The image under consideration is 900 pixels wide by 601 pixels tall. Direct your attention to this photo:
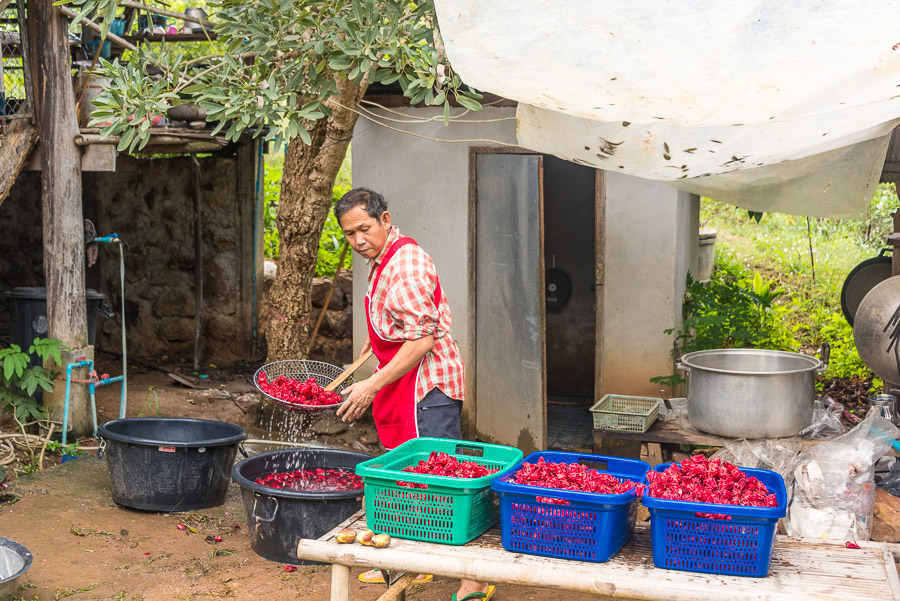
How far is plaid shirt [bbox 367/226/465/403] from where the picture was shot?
380 centimetres

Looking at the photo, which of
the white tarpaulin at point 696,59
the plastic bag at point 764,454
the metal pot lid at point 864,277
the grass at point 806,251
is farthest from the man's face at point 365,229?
the grass at point 806,251

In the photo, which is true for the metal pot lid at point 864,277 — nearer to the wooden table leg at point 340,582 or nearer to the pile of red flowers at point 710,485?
the pile of red flowers at point 710,485

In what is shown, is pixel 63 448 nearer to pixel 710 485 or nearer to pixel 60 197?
pixel 60 197

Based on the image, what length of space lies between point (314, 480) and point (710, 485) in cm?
268

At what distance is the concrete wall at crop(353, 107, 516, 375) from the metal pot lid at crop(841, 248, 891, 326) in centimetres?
305

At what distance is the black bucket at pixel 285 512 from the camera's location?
448cm

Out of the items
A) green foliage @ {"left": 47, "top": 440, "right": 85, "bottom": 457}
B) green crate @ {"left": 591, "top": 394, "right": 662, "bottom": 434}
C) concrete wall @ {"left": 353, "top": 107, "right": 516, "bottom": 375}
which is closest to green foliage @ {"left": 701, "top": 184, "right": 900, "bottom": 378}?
green crate @ {"left": 591, "top": 394, "right": 662, "bottom": 434}

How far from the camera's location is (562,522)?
2793 mm

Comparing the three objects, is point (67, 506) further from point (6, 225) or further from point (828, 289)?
point (828, 289)

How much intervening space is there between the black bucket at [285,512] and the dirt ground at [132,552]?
105 mm

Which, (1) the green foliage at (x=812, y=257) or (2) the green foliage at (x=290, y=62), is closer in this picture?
(2) the green foliage at (x=290, y=62)

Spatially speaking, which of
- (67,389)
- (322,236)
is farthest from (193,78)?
(322,236)

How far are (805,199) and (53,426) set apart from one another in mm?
5311

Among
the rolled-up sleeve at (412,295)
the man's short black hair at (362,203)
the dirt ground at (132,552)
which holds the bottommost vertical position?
the dirt ground at (132,552)
